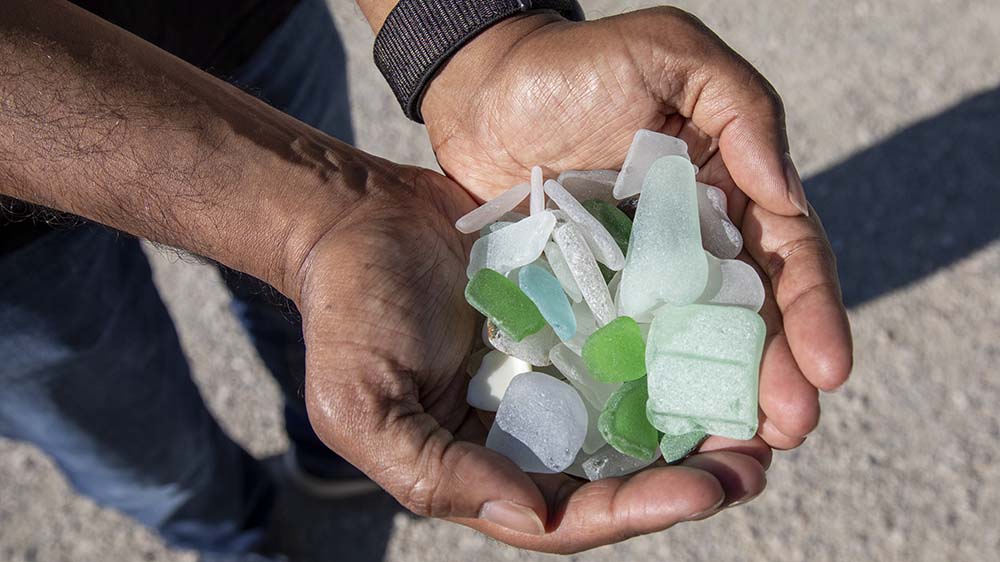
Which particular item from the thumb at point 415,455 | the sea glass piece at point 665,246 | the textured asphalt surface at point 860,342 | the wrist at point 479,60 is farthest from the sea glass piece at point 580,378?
the textured asphalt surface at point 860,342

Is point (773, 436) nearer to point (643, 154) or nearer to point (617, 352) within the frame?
point (617, 352)

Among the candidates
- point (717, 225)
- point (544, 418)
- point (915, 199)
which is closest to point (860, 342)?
point (915, 199)

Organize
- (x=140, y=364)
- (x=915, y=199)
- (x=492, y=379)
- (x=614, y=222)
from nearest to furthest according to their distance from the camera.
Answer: (x=492, y=379) → (x=614, y=222) → (x=140, y=364) → (x=915, y=199)

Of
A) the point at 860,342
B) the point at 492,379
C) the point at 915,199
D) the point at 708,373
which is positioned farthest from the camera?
the point at 915,199

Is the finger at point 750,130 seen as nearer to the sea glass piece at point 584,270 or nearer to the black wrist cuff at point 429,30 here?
the sea glass piece at point 584,270

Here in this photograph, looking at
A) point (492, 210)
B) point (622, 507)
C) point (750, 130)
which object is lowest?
point (622, 507)

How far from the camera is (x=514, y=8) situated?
5.29 feet

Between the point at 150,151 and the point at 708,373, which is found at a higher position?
the point at 150,151

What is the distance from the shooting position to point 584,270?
4.71ft

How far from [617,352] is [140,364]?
98cm

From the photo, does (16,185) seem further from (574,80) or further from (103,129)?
(574,80)

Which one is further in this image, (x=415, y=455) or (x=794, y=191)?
(x=794, y=191)

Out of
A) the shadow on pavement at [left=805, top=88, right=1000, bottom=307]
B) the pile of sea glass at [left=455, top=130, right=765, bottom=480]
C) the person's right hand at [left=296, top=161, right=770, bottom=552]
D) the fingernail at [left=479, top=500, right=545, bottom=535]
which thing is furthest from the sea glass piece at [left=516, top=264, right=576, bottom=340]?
the shadow on pavement at [left=805, top=88, right=1000, bottom=307]

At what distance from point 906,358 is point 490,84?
1.35 meters
